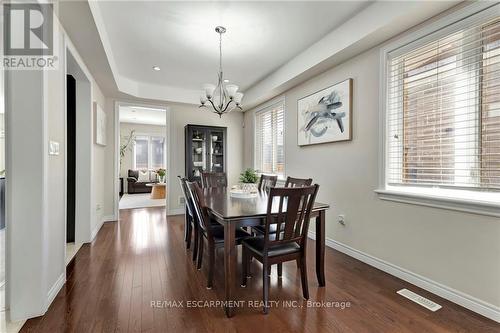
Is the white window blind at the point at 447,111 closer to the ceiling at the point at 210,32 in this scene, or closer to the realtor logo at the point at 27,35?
the ceiling at the point at 210,32

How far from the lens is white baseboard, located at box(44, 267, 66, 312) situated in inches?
71.3

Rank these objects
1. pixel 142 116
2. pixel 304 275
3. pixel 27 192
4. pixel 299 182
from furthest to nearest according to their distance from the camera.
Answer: pixel 142 116, pixel 299 182, pixel 304 275, pixel 27 192

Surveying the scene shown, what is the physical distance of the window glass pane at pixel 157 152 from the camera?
30.6 ft

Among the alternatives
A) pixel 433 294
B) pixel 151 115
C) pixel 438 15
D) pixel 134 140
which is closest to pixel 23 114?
pixel 438 15

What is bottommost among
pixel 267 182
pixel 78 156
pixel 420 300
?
pixel 420 300

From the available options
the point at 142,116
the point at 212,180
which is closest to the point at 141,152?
the point at 142,116

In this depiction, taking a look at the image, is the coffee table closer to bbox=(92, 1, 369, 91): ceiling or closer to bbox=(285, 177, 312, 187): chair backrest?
bbox=(92, 1, 369, 91): ceiling

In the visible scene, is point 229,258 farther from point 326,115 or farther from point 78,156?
point 78,156

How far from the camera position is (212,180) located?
151 inches

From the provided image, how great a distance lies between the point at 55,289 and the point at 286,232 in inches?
76.7

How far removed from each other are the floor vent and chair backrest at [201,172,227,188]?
2700 mm

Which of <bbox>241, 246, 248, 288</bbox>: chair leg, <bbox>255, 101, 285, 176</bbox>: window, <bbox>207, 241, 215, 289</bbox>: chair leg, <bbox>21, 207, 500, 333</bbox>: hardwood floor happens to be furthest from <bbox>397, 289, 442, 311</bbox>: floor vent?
<bbox>255, 101, 285, 176</bbox>: window

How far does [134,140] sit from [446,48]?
912 cm

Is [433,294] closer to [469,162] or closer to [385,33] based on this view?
[469,162]
